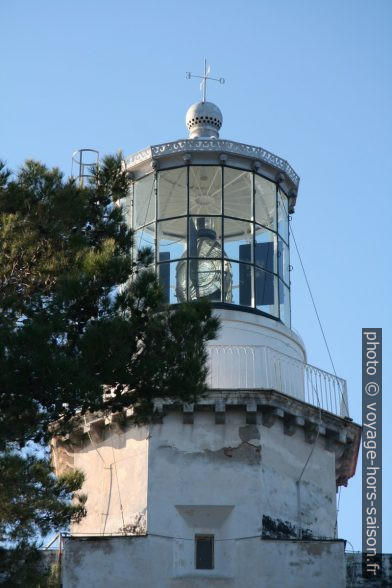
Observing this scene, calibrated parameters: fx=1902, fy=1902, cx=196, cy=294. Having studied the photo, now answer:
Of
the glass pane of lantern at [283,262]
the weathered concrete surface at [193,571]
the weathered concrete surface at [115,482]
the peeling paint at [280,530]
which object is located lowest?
the weathered concrete surface at [193,571]

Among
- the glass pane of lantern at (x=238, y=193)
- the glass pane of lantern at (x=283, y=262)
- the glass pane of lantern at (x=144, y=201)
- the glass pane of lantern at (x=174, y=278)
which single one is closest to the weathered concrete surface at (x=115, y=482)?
the glass pane of lantern at (x=174, y=278)

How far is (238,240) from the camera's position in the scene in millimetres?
27484

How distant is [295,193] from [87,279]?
22.7 feet

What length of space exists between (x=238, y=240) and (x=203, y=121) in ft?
7.13

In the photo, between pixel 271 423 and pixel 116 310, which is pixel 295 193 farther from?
pixel 116 310

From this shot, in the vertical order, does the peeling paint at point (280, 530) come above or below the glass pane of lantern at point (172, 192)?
below

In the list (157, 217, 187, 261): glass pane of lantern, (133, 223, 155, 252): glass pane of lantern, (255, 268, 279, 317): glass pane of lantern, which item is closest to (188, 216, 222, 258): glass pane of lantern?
(157, 217, 187, 261): glass pane of lantern

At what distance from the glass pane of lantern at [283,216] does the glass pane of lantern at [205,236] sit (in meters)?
1.20

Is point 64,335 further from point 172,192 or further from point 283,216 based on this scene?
point 283,216

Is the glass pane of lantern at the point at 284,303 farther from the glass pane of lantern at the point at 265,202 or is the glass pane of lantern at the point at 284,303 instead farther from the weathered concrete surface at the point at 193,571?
the weathered concrete surface at the point at 193,571

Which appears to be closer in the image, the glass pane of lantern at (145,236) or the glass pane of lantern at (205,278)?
the glass pane of lantern at (205,278)

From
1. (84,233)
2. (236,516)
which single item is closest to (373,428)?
(236,516)

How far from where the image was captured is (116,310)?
2259 cm

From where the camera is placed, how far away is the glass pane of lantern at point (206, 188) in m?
27.7
